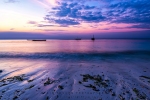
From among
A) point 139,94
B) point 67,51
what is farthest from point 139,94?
point 67,51

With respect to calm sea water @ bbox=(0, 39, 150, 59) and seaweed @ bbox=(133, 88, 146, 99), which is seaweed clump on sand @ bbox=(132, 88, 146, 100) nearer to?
seaweed @ bbox=(133, 88, 146, 99)

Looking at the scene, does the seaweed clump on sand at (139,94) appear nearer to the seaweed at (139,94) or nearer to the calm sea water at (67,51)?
the seaweed at (139,94)

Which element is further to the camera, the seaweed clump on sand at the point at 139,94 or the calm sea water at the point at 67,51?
the calm sea water at the point at 67,51

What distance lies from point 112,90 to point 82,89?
6.37ft

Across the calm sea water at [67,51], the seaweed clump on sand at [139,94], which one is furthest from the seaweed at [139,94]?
the calm sea water at [67,51]

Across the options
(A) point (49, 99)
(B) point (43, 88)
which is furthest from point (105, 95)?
(B) point (43, 88)

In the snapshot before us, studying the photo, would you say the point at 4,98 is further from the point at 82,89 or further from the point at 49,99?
the point at 82,89

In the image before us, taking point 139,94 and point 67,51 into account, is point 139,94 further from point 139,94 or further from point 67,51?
point 67,51

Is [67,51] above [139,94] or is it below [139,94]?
below

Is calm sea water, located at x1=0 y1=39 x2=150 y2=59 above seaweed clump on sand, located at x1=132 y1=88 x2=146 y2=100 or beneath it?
beneath

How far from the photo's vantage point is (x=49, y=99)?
6.52m

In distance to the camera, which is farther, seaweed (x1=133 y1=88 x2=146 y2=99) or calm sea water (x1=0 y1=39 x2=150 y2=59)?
calm sea water (x1=0 y1=39 x2=150 y2=59)

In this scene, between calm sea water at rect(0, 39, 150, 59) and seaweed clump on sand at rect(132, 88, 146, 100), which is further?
calm sea water at rect(0, 39, 150, 59)

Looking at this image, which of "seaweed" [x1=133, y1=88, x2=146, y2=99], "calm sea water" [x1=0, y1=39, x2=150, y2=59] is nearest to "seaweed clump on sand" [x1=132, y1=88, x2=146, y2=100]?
"seaweed" [x1=133, y1=88, x2=146, y2=99]
